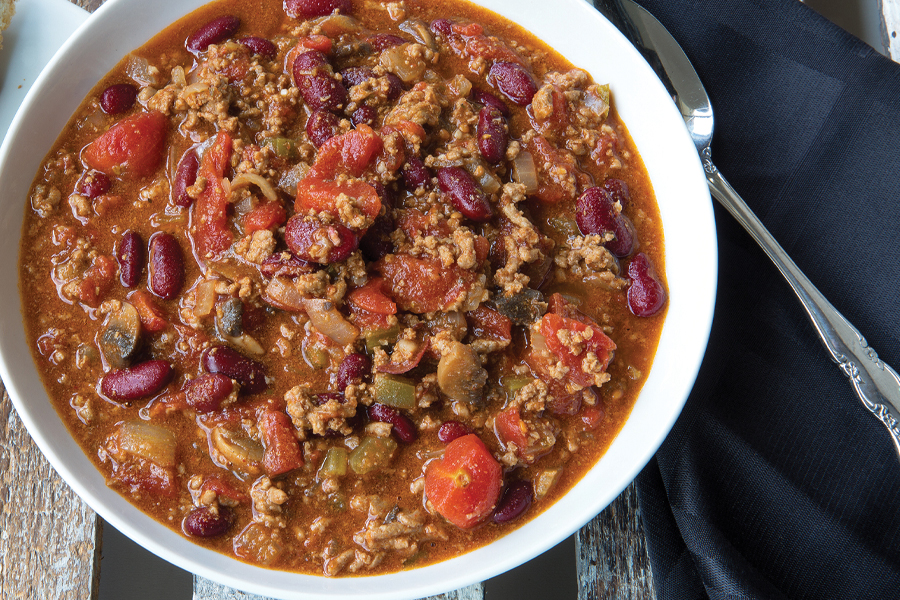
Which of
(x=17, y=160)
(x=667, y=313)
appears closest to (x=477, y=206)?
(x=667, y=313)

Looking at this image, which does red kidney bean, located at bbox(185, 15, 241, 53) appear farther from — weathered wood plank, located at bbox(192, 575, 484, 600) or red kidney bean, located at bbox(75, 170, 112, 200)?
weathered wood plank, located at bbox(192, 575, 484, 600)

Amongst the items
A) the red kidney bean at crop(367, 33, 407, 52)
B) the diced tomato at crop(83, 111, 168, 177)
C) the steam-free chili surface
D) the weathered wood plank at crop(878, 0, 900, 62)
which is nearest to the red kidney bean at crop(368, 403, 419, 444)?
the steam-free chili surface

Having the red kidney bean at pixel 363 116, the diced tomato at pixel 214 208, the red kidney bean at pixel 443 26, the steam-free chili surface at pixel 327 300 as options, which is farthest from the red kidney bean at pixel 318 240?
the red kidney bean at pixel 443 26

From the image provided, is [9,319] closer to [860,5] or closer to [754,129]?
[754,129]

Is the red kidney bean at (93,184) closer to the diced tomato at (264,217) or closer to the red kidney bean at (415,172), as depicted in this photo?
the diced tomato at (264,217)

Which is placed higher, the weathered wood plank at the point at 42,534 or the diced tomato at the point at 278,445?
the diced tomato at the point at 278,445

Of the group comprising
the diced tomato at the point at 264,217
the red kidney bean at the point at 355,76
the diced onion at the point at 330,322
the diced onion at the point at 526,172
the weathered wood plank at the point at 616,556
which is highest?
the red kidney bean at the point at 355,76
